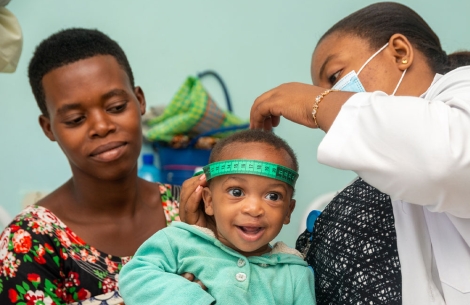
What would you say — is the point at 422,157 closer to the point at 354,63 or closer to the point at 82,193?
the point at 354,63

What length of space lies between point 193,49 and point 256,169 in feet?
6.23

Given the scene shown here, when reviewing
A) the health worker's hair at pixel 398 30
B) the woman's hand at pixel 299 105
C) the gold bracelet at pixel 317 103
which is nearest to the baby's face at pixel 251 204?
the woman's hand at pixel 299 105

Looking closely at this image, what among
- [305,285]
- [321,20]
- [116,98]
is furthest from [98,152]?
[321,20]

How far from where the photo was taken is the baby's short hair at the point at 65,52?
1.76 m

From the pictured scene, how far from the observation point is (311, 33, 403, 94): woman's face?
4.80 feet

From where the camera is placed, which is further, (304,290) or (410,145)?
(304,290)

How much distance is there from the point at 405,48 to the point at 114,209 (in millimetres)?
1107

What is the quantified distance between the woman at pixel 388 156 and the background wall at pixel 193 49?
154cm

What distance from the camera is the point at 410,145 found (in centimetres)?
93

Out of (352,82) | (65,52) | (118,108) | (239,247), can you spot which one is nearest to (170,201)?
(118,108)

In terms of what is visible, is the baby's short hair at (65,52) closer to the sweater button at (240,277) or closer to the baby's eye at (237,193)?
the baby's eye at (237,193)

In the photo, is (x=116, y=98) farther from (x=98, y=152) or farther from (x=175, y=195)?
(x=175, y=195)

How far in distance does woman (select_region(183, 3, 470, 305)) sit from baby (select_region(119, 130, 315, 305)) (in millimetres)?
106

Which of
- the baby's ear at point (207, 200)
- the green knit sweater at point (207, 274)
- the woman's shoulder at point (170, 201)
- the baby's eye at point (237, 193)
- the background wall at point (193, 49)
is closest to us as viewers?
the green knit sweater at point (207, 274)
